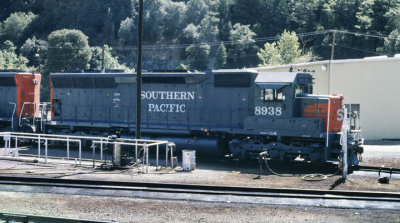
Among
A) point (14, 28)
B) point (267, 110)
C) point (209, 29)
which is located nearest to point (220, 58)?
point (209, 29)

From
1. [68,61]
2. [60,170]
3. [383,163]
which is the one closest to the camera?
[60,170]

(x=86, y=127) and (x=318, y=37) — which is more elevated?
(x=318, y=37)

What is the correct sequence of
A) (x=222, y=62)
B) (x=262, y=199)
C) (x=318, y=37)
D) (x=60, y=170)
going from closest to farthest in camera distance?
(x=262, y=199) < (x=60, y=170) < (x=318, y=37) < (x=222, y=62)

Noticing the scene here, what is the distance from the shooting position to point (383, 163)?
18906 millimetres

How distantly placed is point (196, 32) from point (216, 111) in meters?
101

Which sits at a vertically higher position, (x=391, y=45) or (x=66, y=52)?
(x=391, y=45)

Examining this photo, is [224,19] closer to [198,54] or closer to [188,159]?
[198,54]

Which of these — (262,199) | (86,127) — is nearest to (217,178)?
(262,199)

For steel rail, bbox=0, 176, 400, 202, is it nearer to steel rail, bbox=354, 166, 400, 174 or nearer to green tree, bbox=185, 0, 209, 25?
steel rail, bbox=354, 166, 400, 174

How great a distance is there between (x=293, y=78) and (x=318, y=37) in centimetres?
7866

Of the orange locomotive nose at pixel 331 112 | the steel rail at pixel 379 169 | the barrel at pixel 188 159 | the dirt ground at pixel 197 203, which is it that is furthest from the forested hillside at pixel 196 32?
the barrel at pixel 188 159

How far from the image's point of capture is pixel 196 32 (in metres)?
119

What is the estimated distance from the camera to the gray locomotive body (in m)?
17.4

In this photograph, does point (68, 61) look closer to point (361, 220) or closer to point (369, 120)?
point (369, 120)
